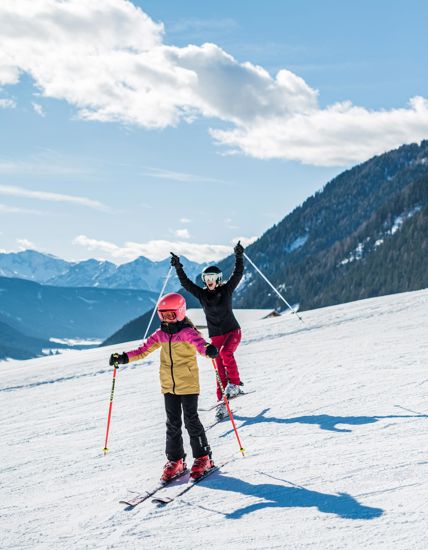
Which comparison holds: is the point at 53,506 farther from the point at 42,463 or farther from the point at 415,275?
the point at 415,275

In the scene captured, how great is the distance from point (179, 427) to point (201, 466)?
0.45 meters

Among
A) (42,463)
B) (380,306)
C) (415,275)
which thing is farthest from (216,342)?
(415,275)

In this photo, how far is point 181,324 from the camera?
18.3 ft

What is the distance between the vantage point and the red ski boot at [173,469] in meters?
5.34

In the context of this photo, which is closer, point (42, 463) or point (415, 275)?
point (42, 463)

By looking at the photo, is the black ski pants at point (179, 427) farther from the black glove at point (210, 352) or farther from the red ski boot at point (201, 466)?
the black glove at point (210, 352)

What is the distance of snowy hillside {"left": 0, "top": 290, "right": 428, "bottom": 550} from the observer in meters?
4.05

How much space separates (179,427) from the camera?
5.59 m

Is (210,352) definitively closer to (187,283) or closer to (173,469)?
(173,469)

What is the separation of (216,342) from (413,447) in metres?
3.40

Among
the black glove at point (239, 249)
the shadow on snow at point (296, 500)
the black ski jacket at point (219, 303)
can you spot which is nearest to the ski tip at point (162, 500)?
the shadow on snow at point (296, 500)

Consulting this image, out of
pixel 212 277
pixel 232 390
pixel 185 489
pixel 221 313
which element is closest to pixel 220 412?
pixel 232 390

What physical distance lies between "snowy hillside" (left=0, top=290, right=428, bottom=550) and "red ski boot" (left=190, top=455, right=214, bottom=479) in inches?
6.2

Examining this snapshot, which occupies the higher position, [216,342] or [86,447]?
[216,342]
